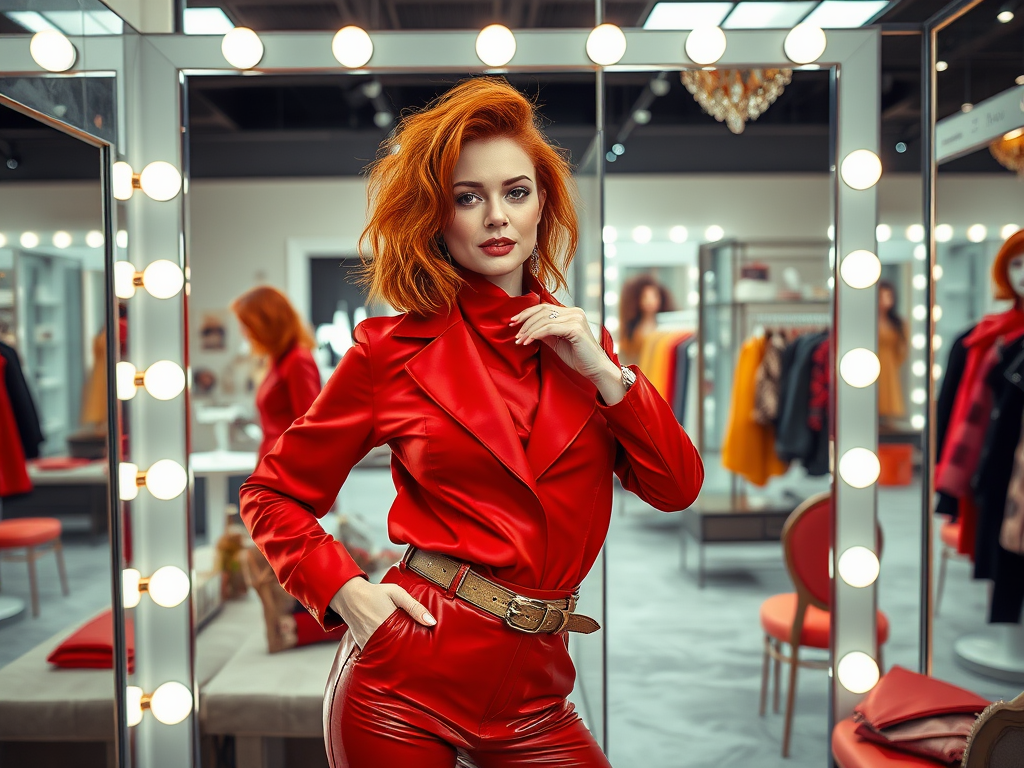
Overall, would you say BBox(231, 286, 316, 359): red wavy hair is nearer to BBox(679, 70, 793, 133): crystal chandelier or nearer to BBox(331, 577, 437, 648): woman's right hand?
BBox(679, 70, 793, 133): crystal chandelier

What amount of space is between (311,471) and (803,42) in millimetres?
1217

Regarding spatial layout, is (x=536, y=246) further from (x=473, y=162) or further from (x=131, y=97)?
(x=131, y=97)

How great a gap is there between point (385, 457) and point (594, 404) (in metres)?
2.96

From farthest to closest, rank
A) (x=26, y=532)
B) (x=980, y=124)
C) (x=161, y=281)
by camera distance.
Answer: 1. (x=980, y=124)
2. (x=161, y=281)
3. (x=26, y=532)

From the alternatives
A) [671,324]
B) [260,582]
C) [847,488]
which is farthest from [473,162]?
[671,324]

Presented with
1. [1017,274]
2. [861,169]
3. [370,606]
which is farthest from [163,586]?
[1017,274]

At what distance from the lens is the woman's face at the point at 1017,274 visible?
262 centimetres

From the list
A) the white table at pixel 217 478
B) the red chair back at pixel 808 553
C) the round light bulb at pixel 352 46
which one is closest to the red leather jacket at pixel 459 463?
the round light bulb at pixel 352 46

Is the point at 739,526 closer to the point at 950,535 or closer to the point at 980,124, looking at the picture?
the point at 950,535

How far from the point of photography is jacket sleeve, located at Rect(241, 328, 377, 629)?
1.06 m

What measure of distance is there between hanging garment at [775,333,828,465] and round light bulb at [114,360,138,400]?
2.97 metres

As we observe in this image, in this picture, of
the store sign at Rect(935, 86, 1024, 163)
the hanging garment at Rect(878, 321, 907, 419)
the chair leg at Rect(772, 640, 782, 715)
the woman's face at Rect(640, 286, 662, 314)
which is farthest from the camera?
the hanging garment at Rect(878, 321, 907, 419)

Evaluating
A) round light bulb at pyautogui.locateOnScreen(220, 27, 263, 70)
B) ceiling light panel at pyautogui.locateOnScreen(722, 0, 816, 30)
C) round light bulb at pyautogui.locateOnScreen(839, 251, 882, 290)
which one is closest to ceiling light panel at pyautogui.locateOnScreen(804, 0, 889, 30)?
ceiling light panel at pyautogui.locateOnScreen(722, 0, 816, 30)

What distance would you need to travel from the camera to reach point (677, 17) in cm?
155
